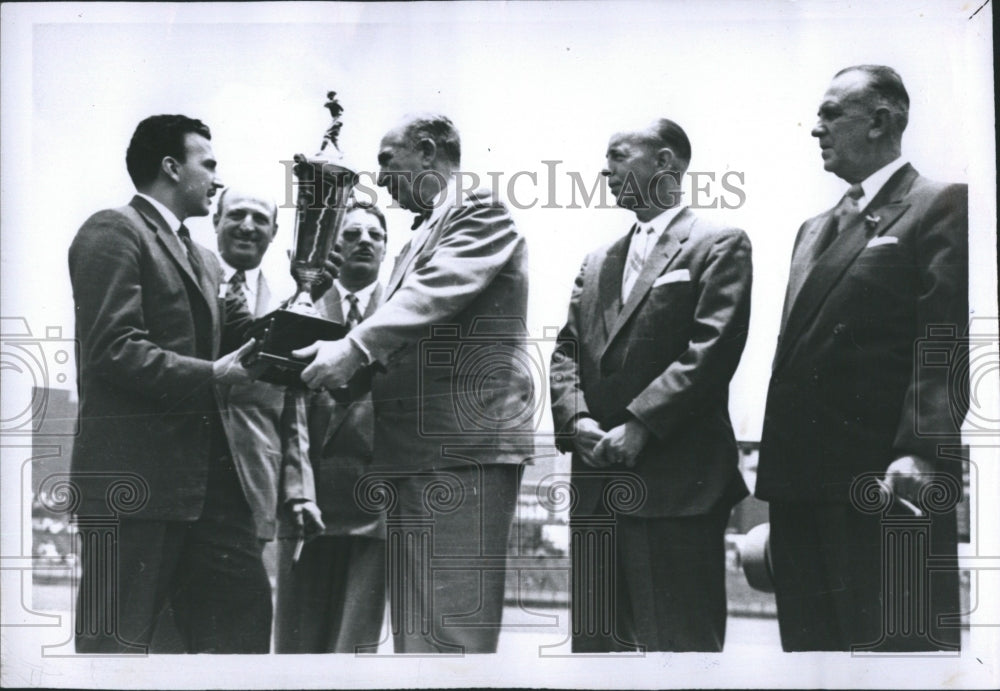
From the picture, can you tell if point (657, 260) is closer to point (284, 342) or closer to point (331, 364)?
point (331, 364)

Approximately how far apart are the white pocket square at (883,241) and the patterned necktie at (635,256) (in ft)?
2.88

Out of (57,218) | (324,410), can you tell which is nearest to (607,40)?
(324,410)

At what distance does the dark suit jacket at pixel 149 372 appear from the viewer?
184 inches

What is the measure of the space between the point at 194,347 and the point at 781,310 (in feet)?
7.78

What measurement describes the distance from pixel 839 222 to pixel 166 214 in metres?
2.74

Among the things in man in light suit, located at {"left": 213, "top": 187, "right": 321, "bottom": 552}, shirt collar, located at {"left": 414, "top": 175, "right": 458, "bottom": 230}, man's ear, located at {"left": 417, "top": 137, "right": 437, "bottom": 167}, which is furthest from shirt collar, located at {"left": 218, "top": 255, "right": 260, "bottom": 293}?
man's ear, located at {"left": 417, "top": 137, "right": 437, "bottom": 167}

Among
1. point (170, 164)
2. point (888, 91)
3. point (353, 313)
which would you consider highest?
point (888, 91)

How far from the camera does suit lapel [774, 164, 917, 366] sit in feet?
15.3

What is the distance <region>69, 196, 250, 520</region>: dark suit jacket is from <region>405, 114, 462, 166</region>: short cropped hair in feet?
3.17

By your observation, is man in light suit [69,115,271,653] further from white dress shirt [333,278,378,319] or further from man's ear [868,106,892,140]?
man's ear [868,106,892,140]

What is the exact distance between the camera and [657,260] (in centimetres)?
468

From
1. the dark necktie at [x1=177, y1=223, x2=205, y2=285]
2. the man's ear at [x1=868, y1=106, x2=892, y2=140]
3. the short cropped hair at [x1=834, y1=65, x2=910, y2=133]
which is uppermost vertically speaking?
the short cropped hair at [x1=834, y1=65, x2=910, y2=133]

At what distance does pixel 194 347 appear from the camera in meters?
4.69

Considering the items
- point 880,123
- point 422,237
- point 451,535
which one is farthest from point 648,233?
point 451,535
